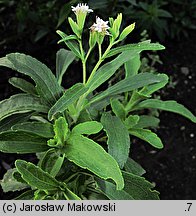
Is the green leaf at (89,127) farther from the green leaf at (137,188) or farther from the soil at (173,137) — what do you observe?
the soil at (173,137)

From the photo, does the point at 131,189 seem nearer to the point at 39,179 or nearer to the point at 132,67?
the point at 39,179

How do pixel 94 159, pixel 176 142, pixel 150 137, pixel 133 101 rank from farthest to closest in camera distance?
pixel 176 142 < pixel 133 101 < pixel 150 137 < pixel 94 159

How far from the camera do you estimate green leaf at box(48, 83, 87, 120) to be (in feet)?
4.28

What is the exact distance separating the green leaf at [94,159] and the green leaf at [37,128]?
10 cm

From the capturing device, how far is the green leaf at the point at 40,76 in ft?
4.61

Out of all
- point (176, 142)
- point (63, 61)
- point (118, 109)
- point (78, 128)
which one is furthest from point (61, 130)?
point (176, 142)

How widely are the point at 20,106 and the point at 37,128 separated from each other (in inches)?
4.2

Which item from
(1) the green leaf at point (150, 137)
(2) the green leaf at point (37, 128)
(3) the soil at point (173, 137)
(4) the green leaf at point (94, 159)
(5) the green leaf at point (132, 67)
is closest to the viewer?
(4) the green leaf at point (94, 159)

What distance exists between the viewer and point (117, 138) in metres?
1.38

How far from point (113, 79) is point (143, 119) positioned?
64 centimetres

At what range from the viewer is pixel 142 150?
2.34 meters

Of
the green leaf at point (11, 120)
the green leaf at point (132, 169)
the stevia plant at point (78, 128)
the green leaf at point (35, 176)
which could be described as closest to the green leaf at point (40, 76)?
the stevia plant at point (78, 128)

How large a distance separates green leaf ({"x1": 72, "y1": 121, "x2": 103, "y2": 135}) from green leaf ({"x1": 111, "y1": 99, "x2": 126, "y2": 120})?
0.20 metres

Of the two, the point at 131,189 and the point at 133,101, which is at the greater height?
the point at 133,101
